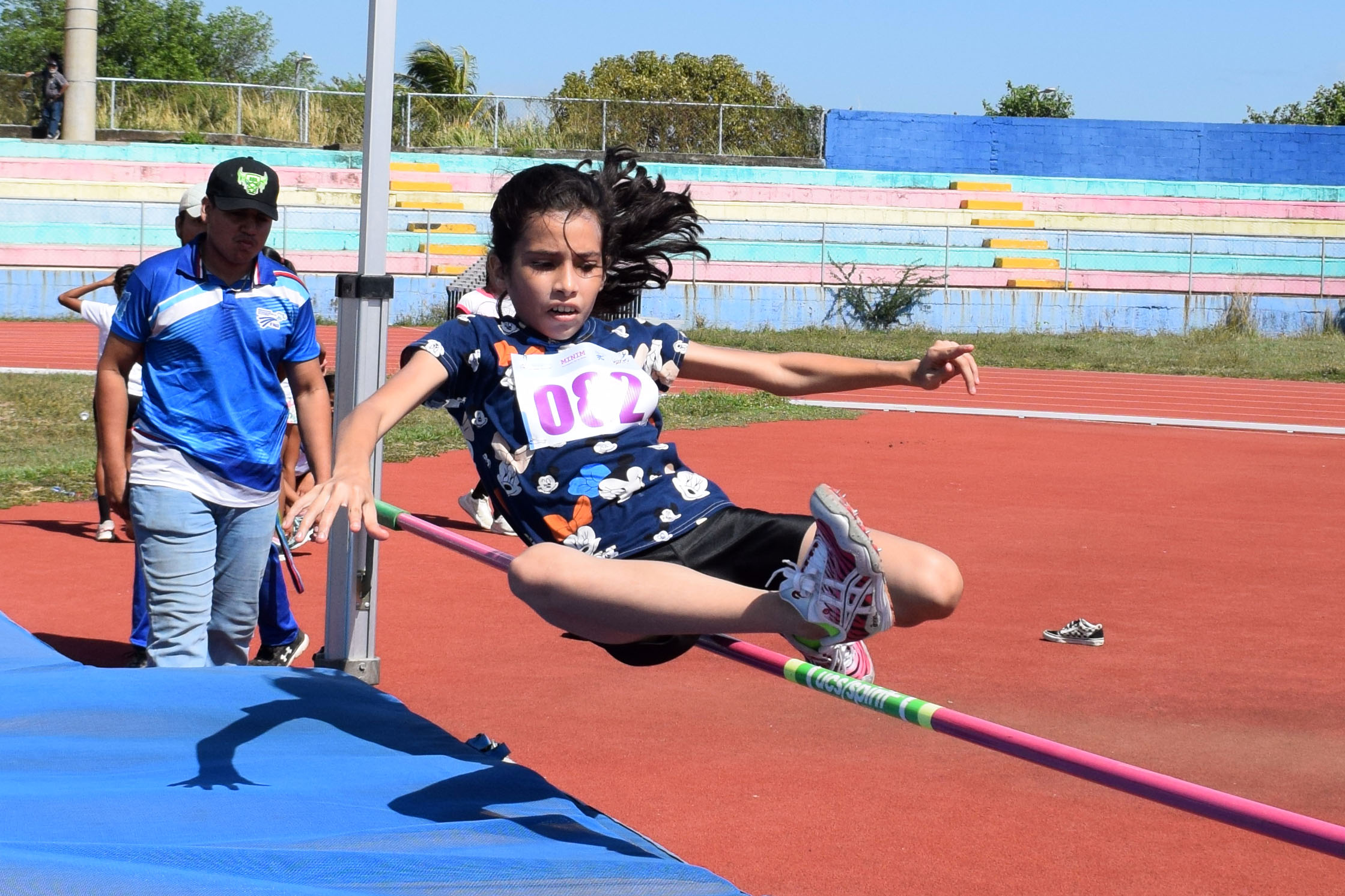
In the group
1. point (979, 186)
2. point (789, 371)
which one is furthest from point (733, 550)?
point (979, 186)

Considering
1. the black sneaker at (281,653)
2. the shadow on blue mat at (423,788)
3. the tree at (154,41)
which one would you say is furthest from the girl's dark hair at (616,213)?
the tree at (154,41)

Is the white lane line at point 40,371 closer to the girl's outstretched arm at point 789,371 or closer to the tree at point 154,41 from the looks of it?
the girl's outstretched arm at point 789,371

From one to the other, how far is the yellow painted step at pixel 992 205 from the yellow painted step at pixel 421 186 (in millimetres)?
9129

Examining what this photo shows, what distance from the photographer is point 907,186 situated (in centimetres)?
2669

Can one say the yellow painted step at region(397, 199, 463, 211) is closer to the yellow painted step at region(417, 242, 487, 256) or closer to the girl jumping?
the yellow painted step at region(417, 242, 487, 256)

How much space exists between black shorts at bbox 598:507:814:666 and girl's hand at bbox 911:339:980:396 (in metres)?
0.42

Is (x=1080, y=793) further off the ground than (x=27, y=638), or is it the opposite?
(x=27, y=638)

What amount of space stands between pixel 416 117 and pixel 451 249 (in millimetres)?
6351

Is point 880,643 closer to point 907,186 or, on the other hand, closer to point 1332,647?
point 1332,647

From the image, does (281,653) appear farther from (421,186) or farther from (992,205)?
(992,205)

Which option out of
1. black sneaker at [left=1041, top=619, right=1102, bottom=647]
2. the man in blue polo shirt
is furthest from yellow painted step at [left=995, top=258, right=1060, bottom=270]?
the man in blue polo shirt

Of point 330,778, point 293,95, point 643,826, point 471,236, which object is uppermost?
point 293,95

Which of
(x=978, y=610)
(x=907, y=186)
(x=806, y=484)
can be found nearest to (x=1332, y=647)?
(x=978, y=610)

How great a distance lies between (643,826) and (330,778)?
95 centimetres
